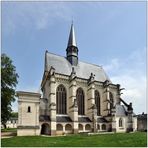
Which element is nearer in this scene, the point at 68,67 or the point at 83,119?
the point at 83,119

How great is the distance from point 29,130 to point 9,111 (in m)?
5.76

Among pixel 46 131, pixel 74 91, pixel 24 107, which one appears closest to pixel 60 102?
pixel 74 91

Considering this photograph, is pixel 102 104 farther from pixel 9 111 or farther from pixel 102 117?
pixel 9 111

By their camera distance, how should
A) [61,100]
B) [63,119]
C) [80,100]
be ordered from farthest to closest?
[80,100]
[61,100]
[63,119]

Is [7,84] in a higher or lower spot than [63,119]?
higher

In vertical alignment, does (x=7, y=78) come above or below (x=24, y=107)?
above

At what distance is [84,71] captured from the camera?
49844mm

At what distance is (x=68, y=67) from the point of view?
47.3 m

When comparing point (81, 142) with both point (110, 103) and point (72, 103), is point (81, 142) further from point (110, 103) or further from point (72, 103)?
point (110, 103)

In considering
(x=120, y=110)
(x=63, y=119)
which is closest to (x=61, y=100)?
(x=63, y=119)

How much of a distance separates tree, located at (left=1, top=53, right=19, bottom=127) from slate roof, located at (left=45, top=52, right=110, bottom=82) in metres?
13.6

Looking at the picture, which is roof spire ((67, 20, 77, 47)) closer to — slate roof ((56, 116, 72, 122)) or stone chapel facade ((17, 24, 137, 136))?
stone chapel facade ((17, 24, 137, 136))

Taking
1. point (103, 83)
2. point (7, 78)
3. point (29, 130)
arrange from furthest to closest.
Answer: point (103, 83), point (29, 130), point (7, 78)

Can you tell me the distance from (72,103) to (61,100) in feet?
7.50
